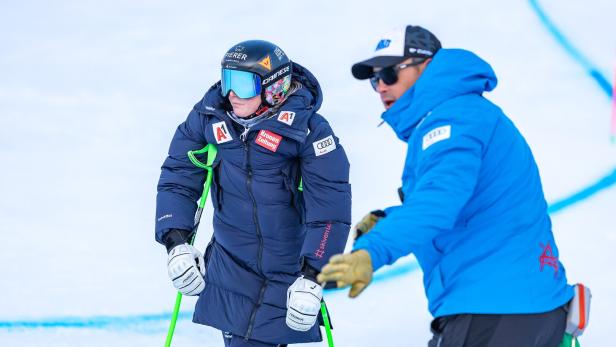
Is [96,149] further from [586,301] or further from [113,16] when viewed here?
[586,301]

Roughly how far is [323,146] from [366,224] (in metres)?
0.96

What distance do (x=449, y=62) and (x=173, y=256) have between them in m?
1.69

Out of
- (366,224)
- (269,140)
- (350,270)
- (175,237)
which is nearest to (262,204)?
(269,140)

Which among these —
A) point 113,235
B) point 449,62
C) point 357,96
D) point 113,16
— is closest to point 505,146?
point 449,62

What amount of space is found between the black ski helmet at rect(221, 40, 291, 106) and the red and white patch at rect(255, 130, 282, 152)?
0.18 metres

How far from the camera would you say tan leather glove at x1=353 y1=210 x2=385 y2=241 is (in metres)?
3.25

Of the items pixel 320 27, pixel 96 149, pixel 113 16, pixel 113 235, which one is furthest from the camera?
pixel 113 16

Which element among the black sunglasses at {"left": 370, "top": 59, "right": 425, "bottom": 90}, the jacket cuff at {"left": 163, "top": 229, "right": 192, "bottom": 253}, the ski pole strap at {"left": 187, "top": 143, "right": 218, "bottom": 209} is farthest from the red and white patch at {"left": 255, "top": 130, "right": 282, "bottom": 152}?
the black sunglasses at {"left": 370, "top": 59, "right": 425, "bottom": 90}

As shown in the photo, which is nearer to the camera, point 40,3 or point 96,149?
point 96,149

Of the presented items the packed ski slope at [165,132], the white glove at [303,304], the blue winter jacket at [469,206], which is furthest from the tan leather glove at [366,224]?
the packed ski slope at [165,132]

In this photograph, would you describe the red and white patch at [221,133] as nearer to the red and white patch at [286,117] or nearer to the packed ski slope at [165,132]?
the red and white patch at [286,117]

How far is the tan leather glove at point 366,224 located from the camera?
3246 mm

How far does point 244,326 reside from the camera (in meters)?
4.31

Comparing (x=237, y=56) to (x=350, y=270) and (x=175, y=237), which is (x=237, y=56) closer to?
(x=175, y=237)
